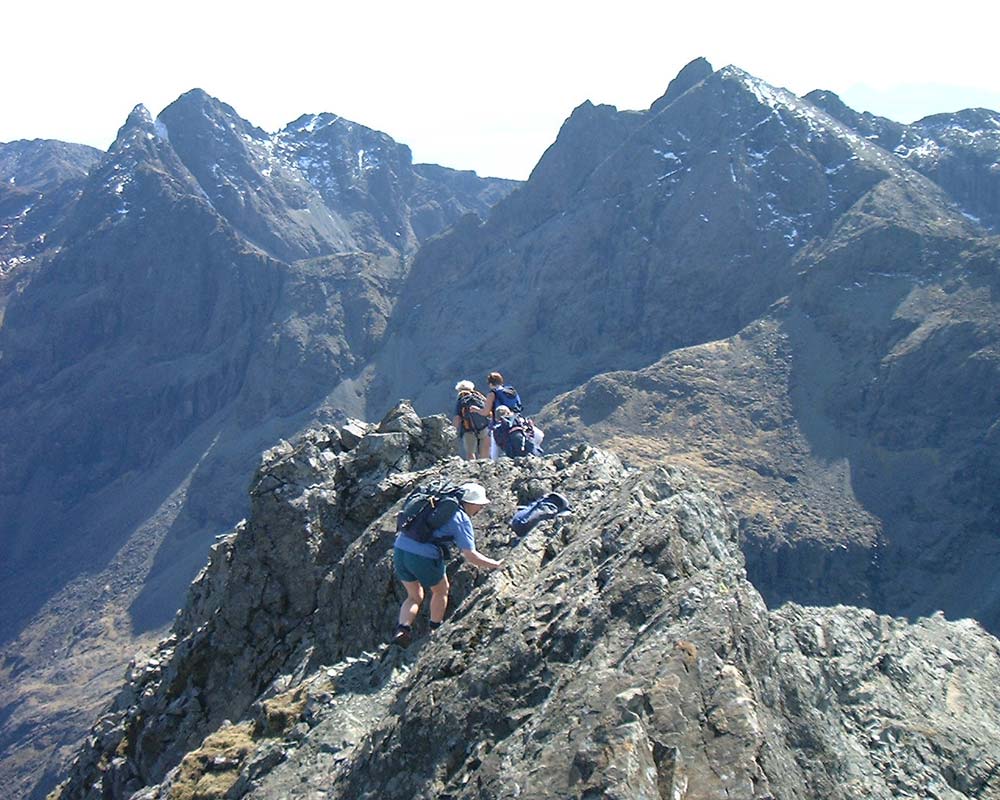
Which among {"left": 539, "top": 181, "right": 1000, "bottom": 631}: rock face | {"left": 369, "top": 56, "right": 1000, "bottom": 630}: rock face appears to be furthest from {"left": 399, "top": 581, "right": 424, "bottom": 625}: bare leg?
{"left": 369, "top": 56, "right": 1000, "bottom": 630}: rock face

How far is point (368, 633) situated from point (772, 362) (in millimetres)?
138570

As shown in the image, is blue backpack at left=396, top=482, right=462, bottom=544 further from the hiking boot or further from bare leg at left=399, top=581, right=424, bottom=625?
the hiking boot

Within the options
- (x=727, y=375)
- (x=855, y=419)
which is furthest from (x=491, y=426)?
(x=727, y=375)

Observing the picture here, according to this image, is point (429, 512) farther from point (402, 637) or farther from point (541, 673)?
point (541, 673)

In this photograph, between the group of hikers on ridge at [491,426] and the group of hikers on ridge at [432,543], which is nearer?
the group of hikers on ridge at [432,543]

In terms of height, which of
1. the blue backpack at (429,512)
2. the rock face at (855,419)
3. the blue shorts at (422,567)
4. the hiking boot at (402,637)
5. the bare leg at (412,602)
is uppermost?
the blue backpack at (429,512)

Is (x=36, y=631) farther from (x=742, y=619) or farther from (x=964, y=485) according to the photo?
(x=742, y=619)

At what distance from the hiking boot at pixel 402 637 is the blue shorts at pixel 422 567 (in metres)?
0.78

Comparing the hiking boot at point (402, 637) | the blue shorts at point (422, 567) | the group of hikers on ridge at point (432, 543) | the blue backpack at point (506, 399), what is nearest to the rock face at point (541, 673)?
the hiking boot at point (402, 637)

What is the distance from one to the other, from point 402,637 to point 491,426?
11031 mm

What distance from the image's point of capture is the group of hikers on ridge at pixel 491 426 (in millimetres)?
24812

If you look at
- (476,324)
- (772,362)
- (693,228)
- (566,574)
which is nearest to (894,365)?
(772,362)

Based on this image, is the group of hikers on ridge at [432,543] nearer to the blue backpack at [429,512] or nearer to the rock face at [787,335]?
the blue backpack at [429,512]

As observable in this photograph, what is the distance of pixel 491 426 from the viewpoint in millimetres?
25203
